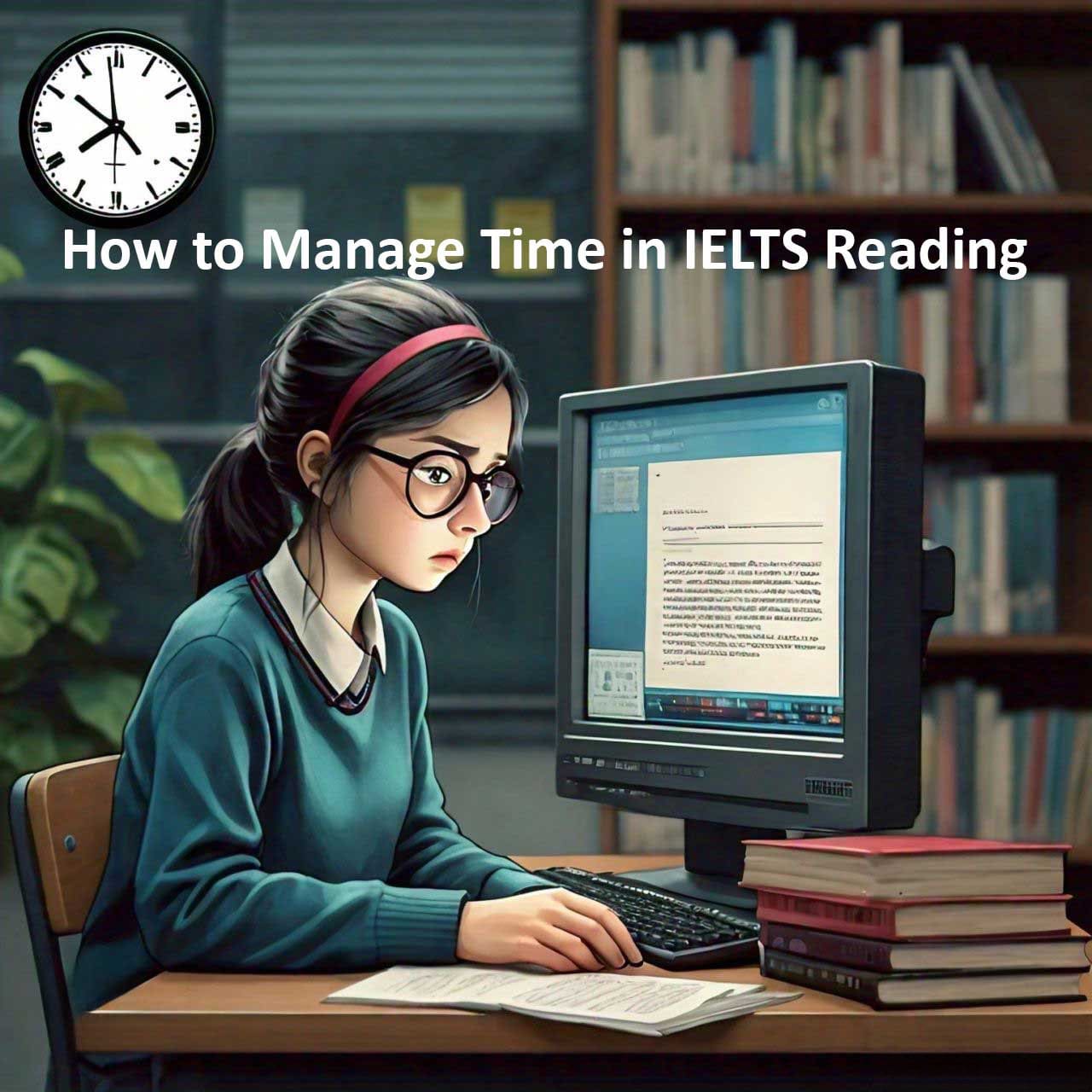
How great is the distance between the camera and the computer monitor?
4.01ft

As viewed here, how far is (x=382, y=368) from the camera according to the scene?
4.25 ft

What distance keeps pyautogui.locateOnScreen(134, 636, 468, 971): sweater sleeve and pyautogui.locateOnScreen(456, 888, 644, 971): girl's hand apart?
19mm

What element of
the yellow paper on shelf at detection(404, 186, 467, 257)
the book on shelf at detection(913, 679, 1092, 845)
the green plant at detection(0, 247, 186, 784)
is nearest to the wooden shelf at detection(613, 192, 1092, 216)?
the yellow paper on shelf at detection(404, 186, 467, 257)

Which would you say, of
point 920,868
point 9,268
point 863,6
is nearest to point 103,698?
point 9,268

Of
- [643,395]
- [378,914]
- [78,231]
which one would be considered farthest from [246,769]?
[78,231]

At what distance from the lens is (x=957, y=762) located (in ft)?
8.12

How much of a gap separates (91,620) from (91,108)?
3.19 feet

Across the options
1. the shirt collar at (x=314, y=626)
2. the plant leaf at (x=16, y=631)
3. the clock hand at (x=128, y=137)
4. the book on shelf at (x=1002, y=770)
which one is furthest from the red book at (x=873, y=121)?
the plant leaf at (x=16, y=631)

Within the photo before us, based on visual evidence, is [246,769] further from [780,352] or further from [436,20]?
[436,20]

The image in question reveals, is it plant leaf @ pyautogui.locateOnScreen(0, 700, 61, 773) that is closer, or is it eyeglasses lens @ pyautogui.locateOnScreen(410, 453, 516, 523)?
eyeglasses lens @ pyautogui.locateOnScreen(410, 453, 516, 523)

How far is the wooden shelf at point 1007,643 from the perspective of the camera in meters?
2.43

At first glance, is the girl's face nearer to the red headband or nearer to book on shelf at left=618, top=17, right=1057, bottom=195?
the red headband

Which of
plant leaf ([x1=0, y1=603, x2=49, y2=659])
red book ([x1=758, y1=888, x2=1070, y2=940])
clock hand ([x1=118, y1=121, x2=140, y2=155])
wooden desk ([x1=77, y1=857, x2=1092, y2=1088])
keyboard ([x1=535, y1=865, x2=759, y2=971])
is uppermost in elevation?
clock hand ([x1=118, y1=121, x2=140, y2=155])

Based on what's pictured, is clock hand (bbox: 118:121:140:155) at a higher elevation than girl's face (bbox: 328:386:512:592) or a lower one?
higher
